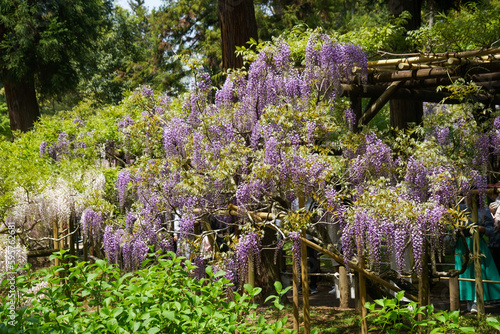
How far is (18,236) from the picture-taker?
7809 mm

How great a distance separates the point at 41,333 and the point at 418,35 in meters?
6.24

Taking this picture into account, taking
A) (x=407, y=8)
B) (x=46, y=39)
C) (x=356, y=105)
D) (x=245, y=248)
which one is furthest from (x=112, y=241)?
(x=46, y=39)

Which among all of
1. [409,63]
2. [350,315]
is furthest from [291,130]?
[350,315]

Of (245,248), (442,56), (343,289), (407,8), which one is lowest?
(343,289)

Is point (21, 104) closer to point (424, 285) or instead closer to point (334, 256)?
point (334, 256)

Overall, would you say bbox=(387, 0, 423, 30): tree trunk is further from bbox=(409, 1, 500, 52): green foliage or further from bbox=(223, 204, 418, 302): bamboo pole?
bbox=(223, 204, 418, 302): bamboo pole

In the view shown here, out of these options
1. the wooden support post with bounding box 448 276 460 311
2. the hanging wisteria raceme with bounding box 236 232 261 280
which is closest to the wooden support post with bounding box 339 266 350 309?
the wooden support post with bounding box 448 276 460 311

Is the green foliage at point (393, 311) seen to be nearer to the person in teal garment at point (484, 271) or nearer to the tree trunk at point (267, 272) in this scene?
the person in teal garment at point (484, 271)

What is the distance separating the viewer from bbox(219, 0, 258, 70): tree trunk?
7414 mm

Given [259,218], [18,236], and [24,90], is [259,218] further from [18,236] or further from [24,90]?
[24,90]

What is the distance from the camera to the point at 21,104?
1476 centimetres

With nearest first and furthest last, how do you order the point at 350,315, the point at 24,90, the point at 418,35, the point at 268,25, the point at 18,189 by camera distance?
the point at 350,315, the point at 418,35, the point at 18,189, the point at 24,90, the point at 268,25

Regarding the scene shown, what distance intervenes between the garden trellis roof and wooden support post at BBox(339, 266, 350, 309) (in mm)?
2159

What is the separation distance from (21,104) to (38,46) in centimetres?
174
